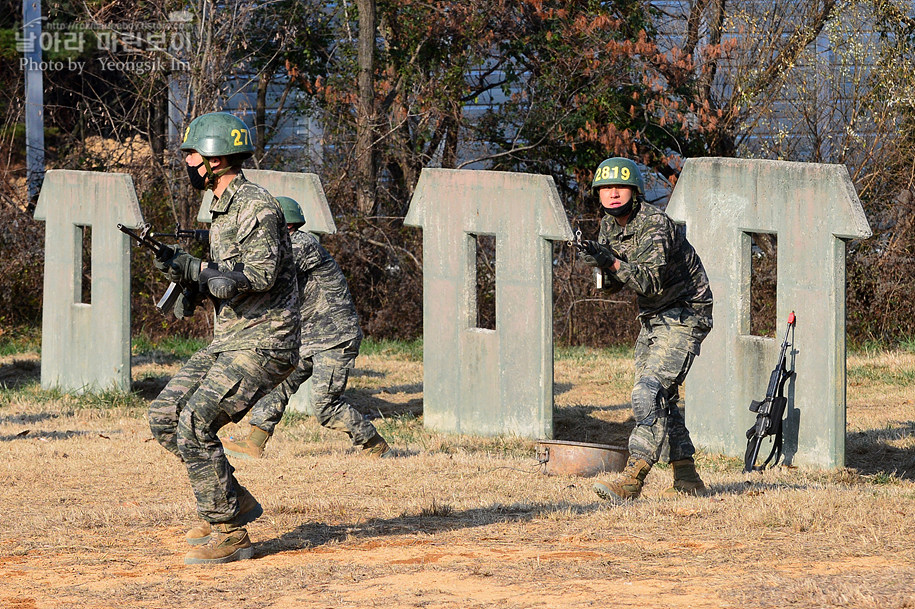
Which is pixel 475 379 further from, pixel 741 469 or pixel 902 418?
pixel 902 418

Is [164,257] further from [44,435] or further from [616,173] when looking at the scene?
[44,435]

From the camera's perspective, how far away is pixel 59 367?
13328 millimetres

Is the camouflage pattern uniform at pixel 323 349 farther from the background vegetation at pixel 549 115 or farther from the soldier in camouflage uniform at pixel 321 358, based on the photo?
the background vegetation at pixel 549 115

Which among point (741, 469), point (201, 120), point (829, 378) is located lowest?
point (741, 469)

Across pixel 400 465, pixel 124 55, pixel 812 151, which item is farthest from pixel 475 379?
pixel 124 55

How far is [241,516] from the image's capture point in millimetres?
6121

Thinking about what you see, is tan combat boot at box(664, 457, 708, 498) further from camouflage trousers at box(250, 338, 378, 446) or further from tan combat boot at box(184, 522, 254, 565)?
tan combat boot at box(184, 522, 254, 565)

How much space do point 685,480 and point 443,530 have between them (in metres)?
1.70

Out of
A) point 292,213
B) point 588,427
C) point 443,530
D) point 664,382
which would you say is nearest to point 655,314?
point 664,382

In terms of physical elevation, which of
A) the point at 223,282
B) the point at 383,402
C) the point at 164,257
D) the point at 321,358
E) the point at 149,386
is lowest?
the point at 383,402

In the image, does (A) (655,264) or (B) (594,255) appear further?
(A) (655,264)

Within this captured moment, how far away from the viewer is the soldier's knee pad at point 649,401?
745 cm

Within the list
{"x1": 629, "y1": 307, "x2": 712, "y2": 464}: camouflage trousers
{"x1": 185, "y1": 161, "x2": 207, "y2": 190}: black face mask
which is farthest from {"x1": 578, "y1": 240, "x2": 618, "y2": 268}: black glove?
{"x1": 185, "y1": 161, "x2": 207, "y2": 190}: black face mask

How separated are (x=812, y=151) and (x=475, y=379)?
7.79 metres
